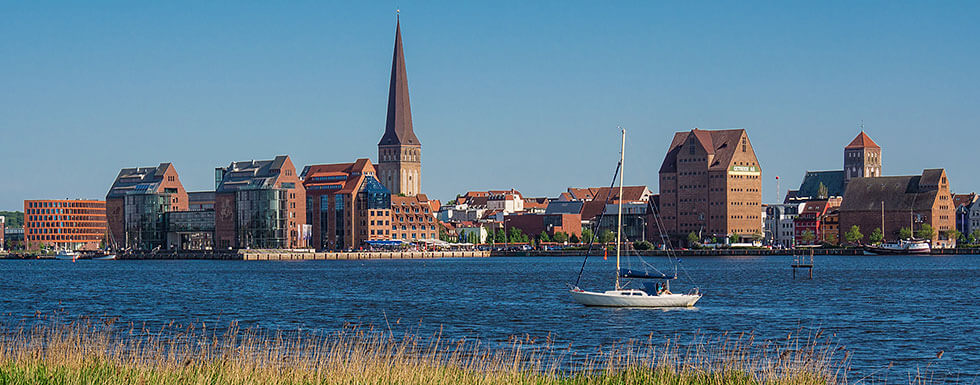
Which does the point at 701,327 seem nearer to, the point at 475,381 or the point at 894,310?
the point at 894,310

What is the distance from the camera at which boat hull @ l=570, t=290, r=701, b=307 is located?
55.5m

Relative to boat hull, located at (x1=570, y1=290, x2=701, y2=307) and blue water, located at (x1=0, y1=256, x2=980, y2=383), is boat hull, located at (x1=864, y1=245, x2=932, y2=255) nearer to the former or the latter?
blue water, located at (x1=0, y1=256, x2=980, y2=383)

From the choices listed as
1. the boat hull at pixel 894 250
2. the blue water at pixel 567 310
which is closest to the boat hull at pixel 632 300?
the blue water at pixel 567 310

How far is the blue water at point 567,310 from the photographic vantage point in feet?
137

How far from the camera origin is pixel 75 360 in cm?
2486

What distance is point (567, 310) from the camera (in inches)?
2213

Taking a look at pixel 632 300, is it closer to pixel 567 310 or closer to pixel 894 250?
pixel 567 310

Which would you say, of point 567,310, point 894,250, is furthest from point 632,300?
point 894,250

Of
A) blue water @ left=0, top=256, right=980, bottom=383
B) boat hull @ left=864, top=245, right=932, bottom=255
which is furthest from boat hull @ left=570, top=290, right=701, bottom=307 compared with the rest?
boat hull @ left=864, top=245, right=932, bottom=255

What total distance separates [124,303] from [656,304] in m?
27.8

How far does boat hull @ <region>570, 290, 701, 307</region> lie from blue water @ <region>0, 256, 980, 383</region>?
0.71m

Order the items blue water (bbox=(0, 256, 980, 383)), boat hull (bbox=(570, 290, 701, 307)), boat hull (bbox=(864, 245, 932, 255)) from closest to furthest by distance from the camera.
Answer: blue water (bbox=(0, 256, 980, 383)) < boat hull (bbox=(570, 290, 701, 307)) < boat hull (bbox=(864, 245, 932, 255))

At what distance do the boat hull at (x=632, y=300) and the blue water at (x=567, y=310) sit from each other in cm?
71

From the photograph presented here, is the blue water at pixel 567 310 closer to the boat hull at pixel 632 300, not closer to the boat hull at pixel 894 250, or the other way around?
the boat hull at pixel 632 300
